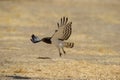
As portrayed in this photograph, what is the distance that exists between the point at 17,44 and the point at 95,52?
111 inches

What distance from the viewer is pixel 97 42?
23219 mm

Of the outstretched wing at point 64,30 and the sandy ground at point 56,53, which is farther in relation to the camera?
the sandy ground at point 56,53

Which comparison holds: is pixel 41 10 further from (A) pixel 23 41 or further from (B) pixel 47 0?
(A) pixel 23 41

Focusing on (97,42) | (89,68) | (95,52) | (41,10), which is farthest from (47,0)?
(89,68)

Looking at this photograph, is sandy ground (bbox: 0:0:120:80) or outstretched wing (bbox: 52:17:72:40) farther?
sandy ground (bbox: 0:0:120:80)

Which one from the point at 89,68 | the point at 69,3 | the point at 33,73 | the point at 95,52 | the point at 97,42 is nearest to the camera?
the point at 33,73

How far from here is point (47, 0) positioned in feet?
181

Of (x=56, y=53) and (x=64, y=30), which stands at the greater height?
(x=64, y=30)

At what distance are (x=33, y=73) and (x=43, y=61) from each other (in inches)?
80.6

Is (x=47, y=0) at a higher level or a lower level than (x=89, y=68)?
higher

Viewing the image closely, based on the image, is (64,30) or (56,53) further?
(56,53)

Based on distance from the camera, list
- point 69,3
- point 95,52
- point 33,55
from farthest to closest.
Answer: point 69,3 < point 95,52 < point 33,55

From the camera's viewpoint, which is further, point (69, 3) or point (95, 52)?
point (69, 3)

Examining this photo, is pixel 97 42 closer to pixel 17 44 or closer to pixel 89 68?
pixel 17 44
